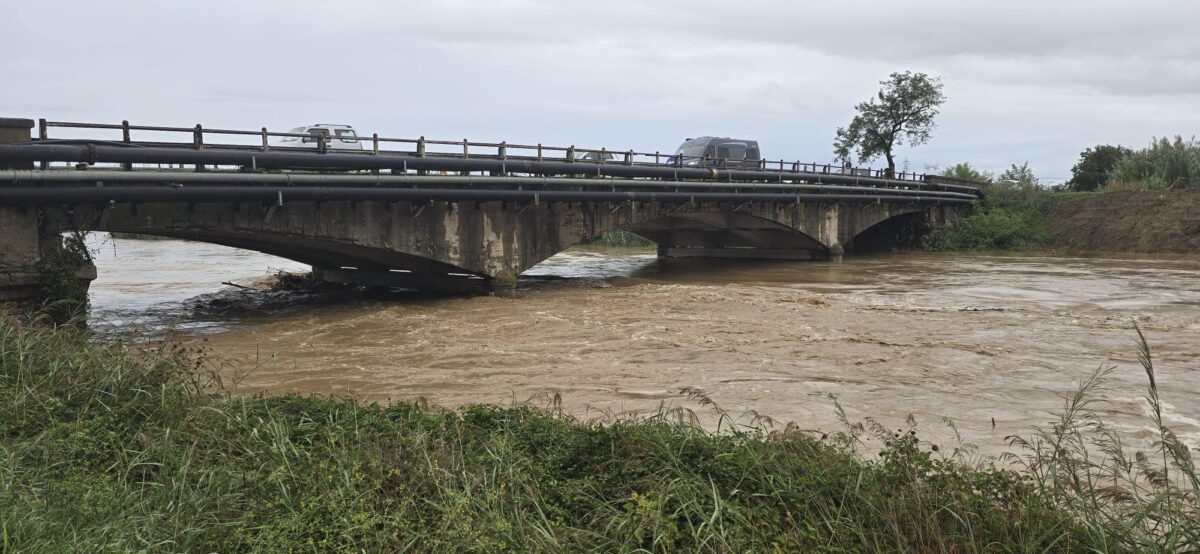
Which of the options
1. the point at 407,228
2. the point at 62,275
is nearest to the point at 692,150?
the point at 407,228

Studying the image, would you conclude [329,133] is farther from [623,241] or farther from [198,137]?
[623,241]

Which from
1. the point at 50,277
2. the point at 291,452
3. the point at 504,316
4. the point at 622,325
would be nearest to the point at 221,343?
the point at 50,277

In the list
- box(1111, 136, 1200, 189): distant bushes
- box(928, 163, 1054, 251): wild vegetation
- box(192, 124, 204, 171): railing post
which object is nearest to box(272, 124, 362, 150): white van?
box(192, 124, 204, 171): railing post

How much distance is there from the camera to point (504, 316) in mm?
21125

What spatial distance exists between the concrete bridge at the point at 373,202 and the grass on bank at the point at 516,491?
28.6ft

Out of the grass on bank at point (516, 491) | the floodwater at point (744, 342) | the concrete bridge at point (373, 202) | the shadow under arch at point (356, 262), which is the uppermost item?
the concrete bridge at point (373, 202)

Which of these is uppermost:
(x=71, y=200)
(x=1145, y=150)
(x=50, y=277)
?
→ (x=1145, y=150)

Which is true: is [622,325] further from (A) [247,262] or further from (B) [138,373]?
(A) [247,262]

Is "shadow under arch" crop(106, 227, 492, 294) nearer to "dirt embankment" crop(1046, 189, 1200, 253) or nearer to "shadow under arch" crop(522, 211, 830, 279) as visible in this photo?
"shadow under arch" crop(522, 211, 830, 279)

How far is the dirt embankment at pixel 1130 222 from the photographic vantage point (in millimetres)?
42719

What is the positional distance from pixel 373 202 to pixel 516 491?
16.2 metres

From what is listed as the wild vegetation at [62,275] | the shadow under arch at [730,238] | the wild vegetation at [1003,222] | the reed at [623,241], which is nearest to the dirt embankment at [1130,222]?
the wild vegetation at [1003,222]

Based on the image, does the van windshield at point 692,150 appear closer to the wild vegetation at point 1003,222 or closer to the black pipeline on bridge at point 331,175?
the black pipeline on bridge at point 331,175

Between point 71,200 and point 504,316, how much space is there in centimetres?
913
